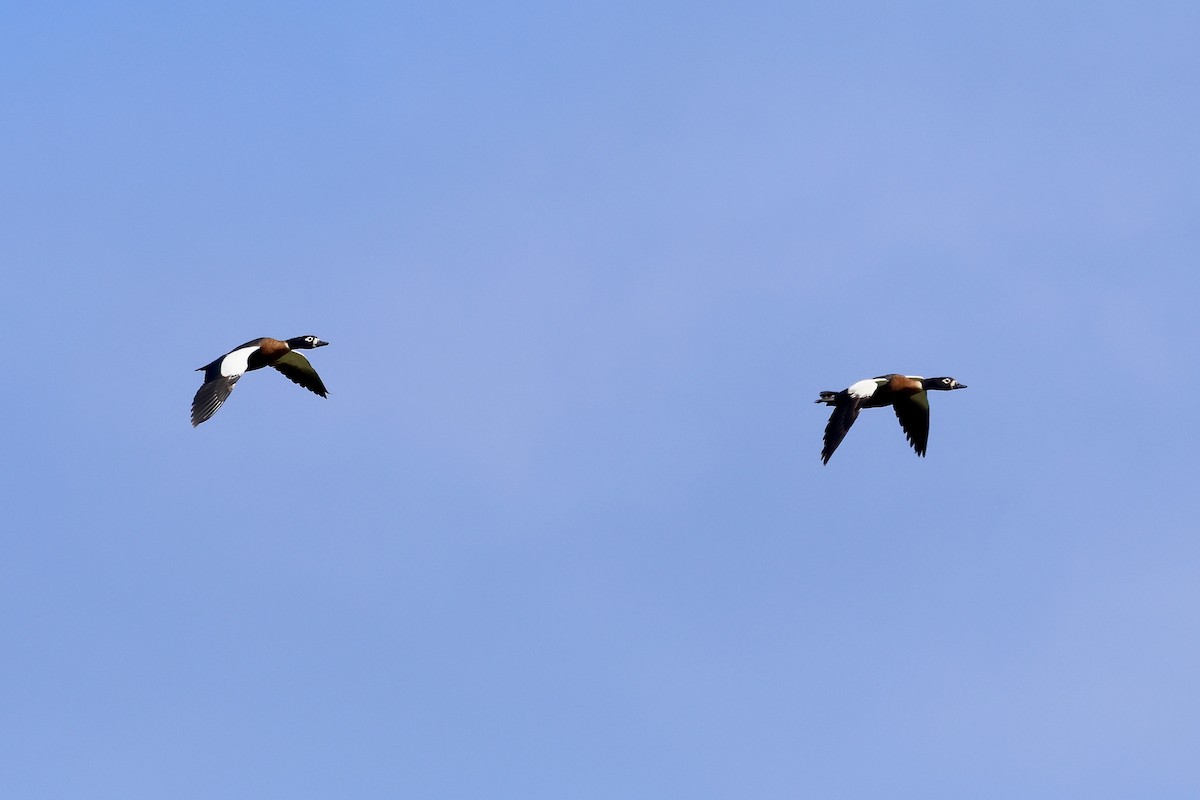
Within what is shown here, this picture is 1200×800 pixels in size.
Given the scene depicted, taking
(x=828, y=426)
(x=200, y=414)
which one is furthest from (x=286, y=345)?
(x=828, y=426)

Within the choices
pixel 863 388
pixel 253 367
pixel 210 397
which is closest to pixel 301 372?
pixel 253 367

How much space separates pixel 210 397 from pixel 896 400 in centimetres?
1600

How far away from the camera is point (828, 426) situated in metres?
40.8

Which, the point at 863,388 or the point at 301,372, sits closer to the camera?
the point at 863,388

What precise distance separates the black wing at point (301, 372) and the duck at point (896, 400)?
12764 millimetres

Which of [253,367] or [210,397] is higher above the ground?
[253,367]

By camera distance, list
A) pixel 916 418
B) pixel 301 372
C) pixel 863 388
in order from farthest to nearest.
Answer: pixel 301 372 < pixel 916 418 < pixel 863 388

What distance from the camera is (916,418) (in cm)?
4503

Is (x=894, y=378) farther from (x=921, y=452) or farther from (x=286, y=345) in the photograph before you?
(x=286, y=345)

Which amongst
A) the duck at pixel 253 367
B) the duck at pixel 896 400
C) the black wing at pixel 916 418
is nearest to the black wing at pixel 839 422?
the duck at pixel 896 400

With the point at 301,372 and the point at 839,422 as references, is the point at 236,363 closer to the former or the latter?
the point at 301,372

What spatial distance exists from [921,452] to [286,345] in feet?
50.8

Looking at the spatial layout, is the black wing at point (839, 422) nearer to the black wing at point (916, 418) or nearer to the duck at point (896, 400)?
the duck at point (896, 400)

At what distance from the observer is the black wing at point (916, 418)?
44938mm
